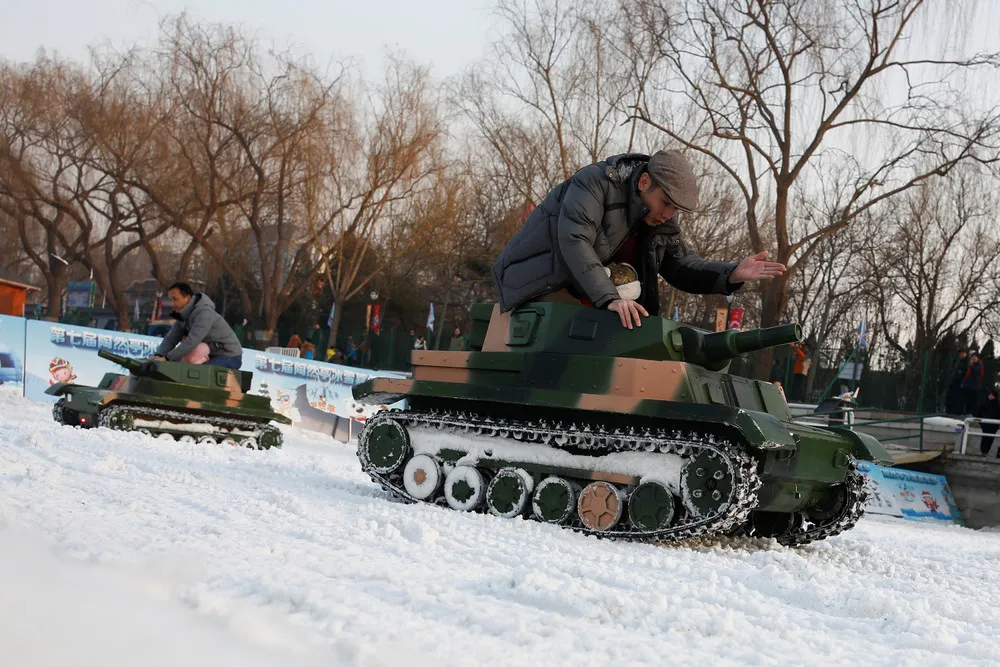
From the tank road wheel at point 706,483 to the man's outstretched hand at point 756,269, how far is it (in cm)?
152

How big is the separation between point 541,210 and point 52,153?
87.0 ft

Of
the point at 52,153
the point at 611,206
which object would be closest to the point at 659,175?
the point at 611,206

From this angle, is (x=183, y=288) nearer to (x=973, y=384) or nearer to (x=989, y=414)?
(x=989, y=414)

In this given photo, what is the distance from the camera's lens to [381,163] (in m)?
29.5

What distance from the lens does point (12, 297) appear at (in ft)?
91.1

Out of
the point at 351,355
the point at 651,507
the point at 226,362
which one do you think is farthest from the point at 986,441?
the point at 351,355

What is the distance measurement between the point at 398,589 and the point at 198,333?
8993mm

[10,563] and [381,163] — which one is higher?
[381,163]

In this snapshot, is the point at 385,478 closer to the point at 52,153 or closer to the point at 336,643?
the point at 336,643

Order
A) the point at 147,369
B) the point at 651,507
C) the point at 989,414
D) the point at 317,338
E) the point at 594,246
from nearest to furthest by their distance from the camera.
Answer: the point at 651,507, the point at 594,246, the point at 147,369, the point at 989,414, the point at 317,338

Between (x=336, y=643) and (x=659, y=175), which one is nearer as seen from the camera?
(x=336, y=643)

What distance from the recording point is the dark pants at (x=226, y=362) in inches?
515

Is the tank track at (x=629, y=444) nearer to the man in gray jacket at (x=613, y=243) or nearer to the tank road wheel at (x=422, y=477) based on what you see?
the tank road wheel at (x=422, y=477)

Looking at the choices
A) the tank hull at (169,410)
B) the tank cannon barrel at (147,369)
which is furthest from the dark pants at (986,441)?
the tank cannon barrel at (147,369)
